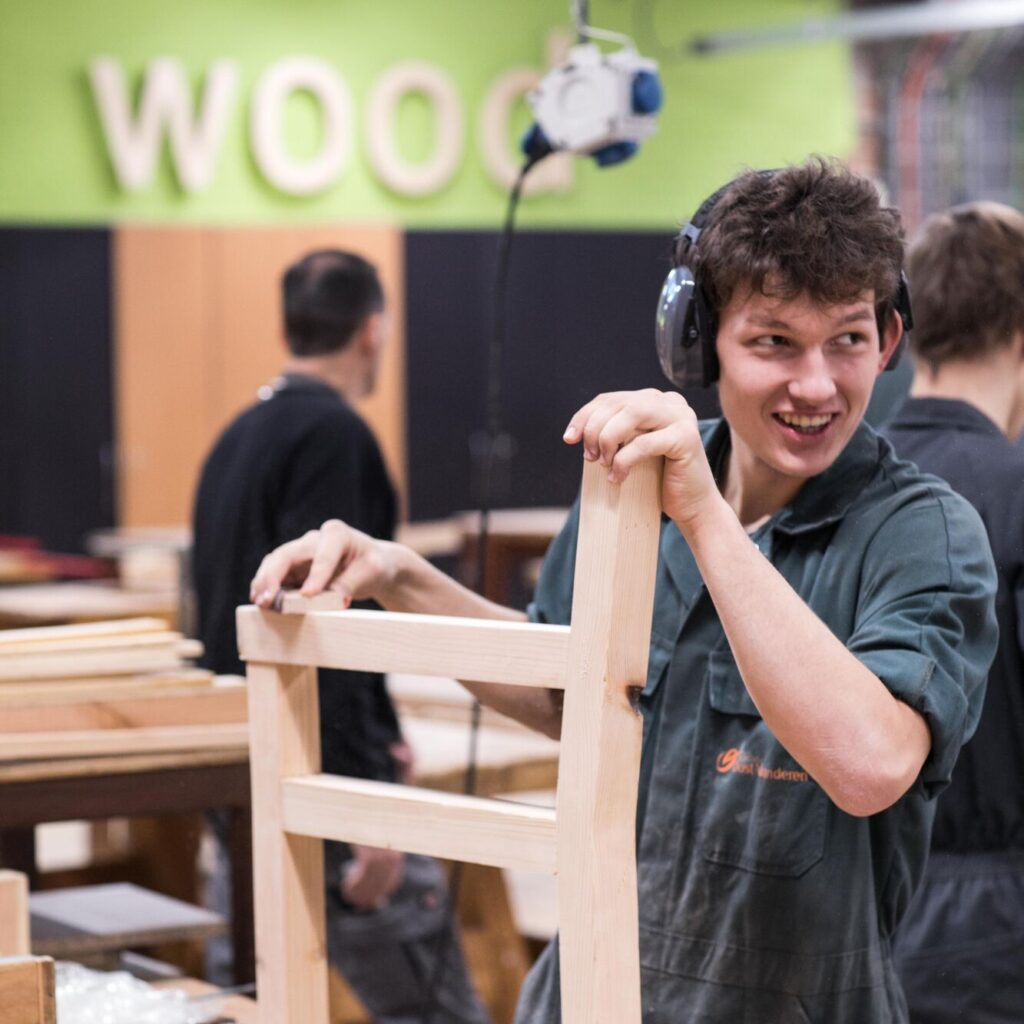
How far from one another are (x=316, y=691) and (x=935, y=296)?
0.83 metres

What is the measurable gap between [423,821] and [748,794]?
0.87 ft

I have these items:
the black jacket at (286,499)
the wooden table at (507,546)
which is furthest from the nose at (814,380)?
the wooden table at (507,546)

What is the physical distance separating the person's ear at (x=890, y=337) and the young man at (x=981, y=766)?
0.40 metres

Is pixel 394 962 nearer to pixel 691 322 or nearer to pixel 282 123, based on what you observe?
pixel 691 322

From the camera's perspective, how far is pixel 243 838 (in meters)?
1.79

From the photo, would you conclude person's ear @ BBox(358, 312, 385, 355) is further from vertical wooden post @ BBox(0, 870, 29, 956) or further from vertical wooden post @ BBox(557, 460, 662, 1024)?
vertical wooden post @ BBox(557, 460, 662, 1024)

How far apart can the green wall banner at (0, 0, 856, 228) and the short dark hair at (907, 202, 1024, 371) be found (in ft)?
15.9

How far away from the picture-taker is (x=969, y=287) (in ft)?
5.58

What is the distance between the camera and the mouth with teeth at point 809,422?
46.4 inches

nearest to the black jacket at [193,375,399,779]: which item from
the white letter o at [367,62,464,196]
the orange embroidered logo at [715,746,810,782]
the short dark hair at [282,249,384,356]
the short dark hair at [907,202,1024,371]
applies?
the short dark hair at [282,249,384,356]

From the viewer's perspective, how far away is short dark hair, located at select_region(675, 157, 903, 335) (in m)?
1.14

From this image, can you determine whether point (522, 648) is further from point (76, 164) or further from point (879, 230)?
point (76, 164)

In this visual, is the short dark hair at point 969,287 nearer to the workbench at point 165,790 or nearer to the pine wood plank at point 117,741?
the workbench at point 165,790

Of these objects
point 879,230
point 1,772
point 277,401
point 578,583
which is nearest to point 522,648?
point 578,583
